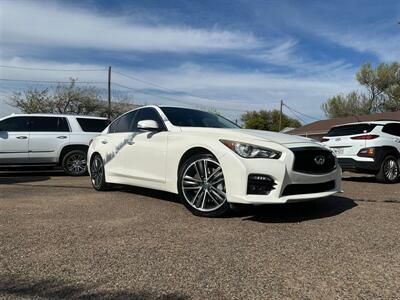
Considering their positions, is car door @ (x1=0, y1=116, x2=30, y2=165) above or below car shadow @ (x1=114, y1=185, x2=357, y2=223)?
above

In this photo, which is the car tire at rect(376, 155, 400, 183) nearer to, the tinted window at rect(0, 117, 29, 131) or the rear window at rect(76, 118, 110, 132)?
the rear window at rect(76, 118, 110, 132)

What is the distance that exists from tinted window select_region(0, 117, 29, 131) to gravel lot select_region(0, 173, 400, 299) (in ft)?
19.9

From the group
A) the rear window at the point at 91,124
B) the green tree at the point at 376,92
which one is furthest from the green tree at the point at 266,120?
the rear window at the point at 91,124

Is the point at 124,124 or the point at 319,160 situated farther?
the point at 124,124

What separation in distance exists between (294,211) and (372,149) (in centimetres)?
494

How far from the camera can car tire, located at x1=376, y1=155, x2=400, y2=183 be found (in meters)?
9.83

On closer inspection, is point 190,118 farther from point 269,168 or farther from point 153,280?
point 153,280

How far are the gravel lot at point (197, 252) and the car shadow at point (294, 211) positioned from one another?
0.5 inches

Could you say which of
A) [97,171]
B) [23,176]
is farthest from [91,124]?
[97,171]

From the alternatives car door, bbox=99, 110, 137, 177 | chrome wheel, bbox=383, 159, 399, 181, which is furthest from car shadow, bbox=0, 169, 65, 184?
chrome wheel, bbox=383, 159, 399, 181

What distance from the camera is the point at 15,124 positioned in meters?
11.6

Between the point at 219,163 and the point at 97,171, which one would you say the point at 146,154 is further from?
the point at 97,171

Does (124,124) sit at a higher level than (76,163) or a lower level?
higher

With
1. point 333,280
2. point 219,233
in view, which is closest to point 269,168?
point 219,233
